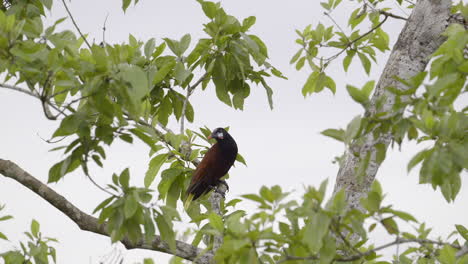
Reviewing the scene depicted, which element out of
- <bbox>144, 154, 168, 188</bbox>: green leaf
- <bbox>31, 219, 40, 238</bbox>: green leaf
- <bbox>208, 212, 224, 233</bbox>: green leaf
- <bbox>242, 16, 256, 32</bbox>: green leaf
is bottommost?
<bbox>208, 212, 224, 233</bbox>: green leaf

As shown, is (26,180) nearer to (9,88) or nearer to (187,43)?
(9,88)

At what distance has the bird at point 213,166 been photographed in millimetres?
3861

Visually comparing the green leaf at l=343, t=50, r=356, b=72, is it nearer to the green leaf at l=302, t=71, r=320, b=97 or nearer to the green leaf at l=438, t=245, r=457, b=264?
the green leaf at l=302, t=71, r=320, b=97

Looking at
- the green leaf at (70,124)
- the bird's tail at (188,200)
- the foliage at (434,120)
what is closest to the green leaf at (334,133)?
the foliage at (434,120)

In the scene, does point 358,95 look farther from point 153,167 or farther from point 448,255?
point 153,167

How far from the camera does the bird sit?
3861 mm

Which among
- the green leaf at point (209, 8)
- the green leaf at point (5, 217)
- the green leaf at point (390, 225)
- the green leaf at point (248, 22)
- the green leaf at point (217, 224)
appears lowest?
the green leaf at point (390, 225)

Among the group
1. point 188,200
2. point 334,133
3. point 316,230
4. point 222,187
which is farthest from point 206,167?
point 316,230

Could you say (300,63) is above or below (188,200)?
above

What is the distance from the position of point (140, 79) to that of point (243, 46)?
4.33 ft

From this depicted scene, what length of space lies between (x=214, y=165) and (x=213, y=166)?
0.16ft

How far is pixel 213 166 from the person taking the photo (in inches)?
171

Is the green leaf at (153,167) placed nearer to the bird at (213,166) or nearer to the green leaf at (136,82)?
the bird at (213,166)

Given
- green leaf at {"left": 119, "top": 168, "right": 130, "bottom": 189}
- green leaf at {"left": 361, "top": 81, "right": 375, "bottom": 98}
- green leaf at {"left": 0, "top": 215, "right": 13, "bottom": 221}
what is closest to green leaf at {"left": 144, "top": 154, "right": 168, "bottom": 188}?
green leaf at {"left": 0, "top": 215, "right": 13, "bottom": 221}
